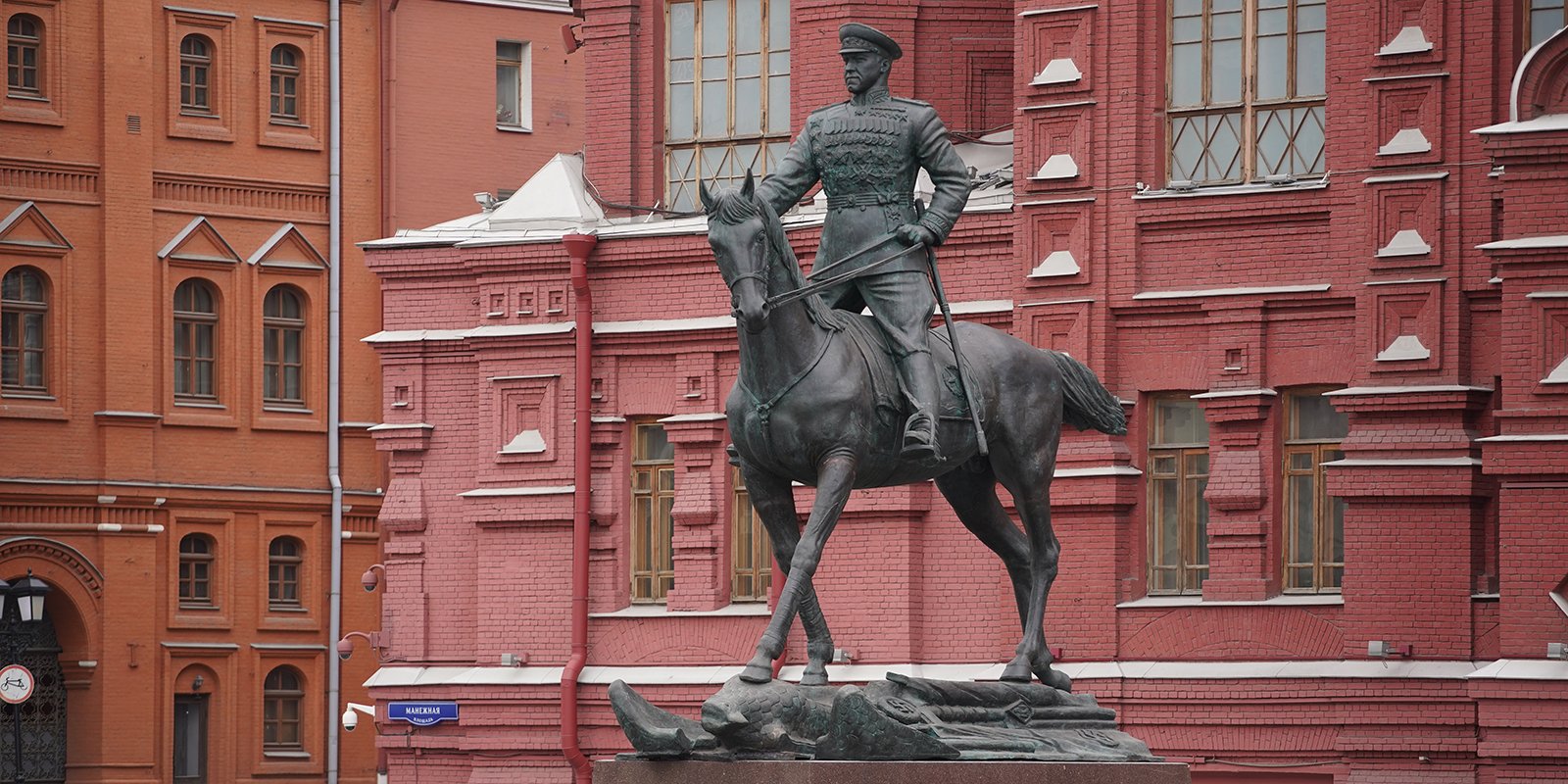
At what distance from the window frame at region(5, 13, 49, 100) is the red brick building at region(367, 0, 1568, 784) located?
9.18 metres

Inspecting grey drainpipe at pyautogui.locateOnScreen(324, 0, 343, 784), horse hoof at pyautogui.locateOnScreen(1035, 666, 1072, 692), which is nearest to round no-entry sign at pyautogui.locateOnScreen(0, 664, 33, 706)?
grey drainpipe at pyautogui.locateOnScreen(324, 0, 343, 784)

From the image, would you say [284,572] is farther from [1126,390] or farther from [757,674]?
[757,674]

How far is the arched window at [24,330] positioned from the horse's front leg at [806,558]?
27189mm

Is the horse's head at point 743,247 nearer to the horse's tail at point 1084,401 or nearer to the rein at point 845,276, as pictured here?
the rein at point 845,276

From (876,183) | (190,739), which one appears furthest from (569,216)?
(876,183)

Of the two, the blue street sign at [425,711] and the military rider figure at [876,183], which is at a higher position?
the military rider figure at [876,183]

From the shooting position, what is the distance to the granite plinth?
1562 centimetres

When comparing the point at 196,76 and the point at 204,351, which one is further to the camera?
the point at 196,76

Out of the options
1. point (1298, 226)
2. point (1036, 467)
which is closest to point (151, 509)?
point (1298, 226)

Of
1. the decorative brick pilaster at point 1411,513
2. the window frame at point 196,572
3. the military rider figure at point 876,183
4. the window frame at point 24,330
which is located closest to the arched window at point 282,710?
the window frame at point 196,572

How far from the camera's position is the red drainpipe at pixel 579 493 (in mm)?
33125

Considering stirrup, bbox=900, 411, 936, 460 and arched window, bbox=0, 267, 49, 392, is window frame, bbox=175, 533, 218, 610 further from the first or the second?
stirrup, bbox=900, 411, 936, 460

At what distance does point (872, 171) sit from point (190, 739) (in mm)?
27362

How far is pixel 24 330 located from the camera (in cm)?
4200
